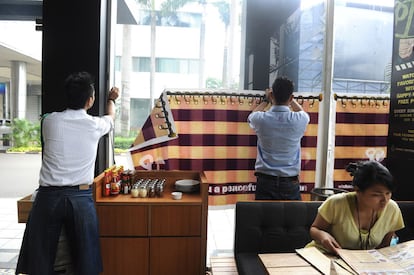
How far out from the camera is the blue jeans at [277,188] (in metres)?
2.40

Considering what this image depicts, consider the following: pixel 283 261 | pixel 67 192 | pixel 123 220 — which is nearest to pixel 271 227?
pixel 283 261

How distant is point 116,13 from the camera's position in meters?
2.79

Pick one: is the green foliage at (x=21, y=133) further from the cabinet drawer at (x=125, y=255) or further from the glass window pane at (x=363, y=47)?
the glass window pane at (x=363, y=47)

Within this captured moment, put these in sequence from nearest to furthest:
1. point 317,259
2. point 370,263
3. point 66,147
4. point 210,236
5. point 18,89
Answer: point 370,263 < point 317,259 < point 66,147 < point 210,236 < point 18,89

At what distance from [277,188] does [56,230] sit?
153 centimetres

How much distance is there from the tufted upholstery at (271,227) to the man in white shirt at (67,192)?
3.13ft

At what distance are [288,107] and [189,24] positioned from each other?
46.1 inches

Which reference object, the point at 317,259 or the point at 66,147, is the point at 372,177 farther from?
the point at 66,147

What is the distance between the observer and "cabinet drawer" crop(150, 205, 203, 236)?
219 centimetres

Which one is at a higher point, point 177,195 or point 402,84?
point 402,84

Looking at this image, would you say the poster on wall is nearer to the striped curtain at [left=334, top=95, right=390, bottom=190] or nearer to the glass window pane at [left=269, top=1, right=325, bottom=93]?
the striped curtain at [left=334, top=95, right=390, bottom=190]

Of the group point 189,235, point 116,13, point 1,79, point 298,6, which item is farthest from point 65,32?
point 1,79

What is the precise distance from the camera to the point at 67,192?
6.26 ft

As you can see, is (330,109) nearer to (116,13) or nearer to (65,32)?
(116,13)
